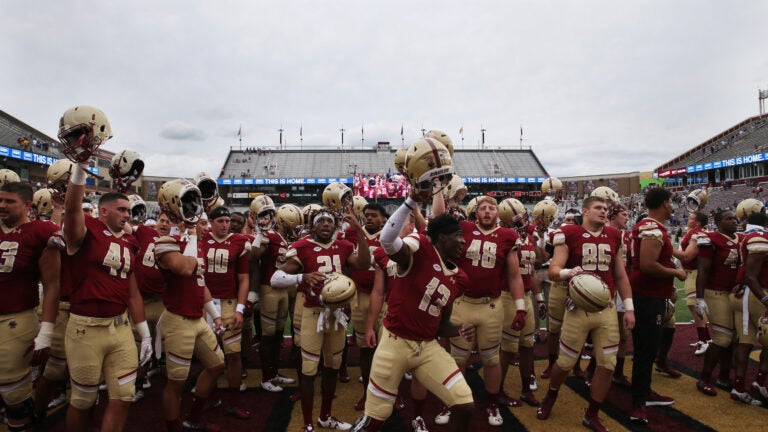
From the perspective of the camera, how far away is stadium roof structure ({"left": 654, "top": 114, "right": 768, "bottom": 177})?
41750 mm

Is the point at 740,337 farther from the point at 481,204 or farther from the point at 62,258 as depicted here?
the point at 62,258

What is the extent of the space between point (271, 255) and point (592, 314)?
4.19m

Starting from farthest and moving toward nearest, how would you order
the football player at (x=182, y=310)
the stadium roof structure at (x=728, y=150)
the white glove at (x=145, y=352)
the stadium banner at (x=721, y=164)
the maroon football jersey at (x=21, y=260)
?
the stadium roof structure at (x=728, y=150), the stadium banner at (x=721, y=164), the white glove at (x=145, y=352), the football player at (x=182, y=310), the maroon football jersey at (x=21, y=260)

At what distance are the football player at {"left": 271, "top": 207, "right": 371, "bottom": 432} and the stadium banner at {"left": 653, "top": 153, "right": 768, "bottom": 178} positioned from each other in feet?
156

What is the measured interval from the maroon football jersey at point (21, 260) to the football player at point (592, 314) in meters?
4.99

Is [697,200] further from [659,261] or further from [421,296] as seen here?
[421,296]

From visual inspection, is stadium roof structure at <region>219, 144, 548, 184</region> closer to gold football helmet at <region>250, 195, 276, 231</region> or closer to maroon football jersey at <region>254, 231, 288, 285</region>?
gold football helmet at <region>250, 195, 276, 231</region>

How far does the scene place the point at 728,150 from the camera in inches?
1832

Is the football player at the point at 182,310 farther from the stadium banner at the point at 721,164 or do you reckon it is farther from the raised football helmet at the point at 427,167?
the stadium banner at the point at 721,164

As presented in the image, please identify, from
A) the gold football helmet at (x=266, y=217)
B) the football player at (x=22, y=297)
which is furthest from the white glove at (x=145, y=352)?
the gold football helmet at (x=266, y=217)

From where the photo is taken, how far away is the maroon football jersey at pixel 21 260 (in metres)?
3.83

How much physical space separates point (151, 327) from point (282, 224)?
7.17 ft

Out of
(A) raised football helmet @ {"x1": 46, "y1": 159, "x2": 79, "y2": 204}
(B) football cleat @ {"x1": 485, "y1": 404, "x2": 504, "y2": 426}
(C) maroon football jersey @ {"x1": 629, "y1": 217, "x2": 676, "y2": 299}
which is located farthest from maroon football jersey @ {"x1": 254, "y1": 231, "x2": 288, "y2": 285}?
(C) maroon football jersey @ {"x1": 629, "y1": 217, "x2": 676, "y2": 299}

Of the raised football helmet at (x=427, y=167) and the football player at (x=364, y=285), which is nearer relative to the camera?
the raised football helmet at (x=427, y=167)
